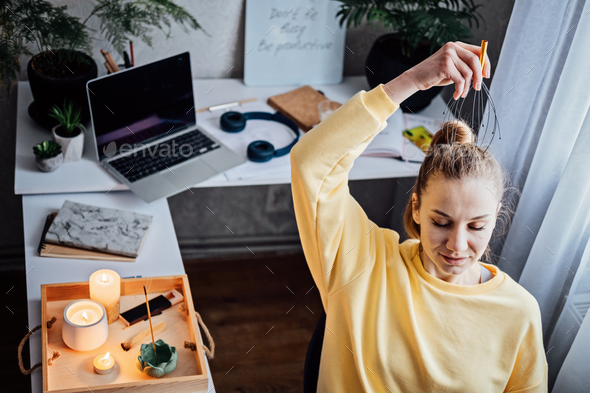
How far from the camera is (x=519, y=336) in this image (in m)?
1.04

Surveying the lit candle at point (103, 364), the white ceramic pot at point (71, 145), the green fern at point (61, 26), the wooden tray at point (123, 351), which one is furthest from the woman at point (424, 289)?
the green fern at point (61, 26)

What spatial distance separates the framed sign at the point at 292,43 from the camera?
1.79 m

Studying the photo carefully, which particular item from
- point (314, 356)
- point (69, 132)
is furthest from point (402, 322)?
point (69, 132)

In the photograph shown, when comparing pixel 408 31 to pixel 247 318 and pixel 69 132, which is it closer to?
pixel 69 132

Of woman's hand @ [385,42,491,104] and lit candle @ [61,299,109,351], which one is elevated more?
woman's hand @ [385,42,491,104]

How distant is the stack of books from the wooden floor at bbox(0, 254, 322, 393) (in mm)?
622

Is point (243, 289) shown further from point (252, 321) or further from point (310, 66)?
point (310, 66)

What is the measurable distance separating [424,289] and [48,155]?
3.20 ft

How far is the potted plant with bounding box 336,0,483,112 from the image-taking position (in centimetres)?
157

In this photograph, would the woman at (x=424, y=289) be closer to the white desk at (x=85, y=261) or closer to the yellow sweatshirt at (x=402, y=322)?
the yellow sweatshirt at (x=402, y=322)

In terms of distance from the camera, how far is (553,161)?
1302 millimetres

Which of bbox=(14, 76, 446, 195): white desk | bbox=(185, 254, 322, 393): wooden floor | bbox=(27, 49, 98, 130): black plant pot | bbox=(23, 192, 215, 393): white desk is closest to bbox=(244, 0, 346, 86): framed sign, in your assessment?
bbox=(14, 76, 446, 195): white desk

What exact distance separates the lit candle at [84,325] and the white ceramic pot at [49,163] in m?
0.48

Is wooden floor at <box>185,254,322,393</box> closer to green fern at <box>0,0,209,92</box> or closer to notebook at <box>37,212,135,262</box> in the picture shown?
notebook at <box>37,212,135,262</box>
